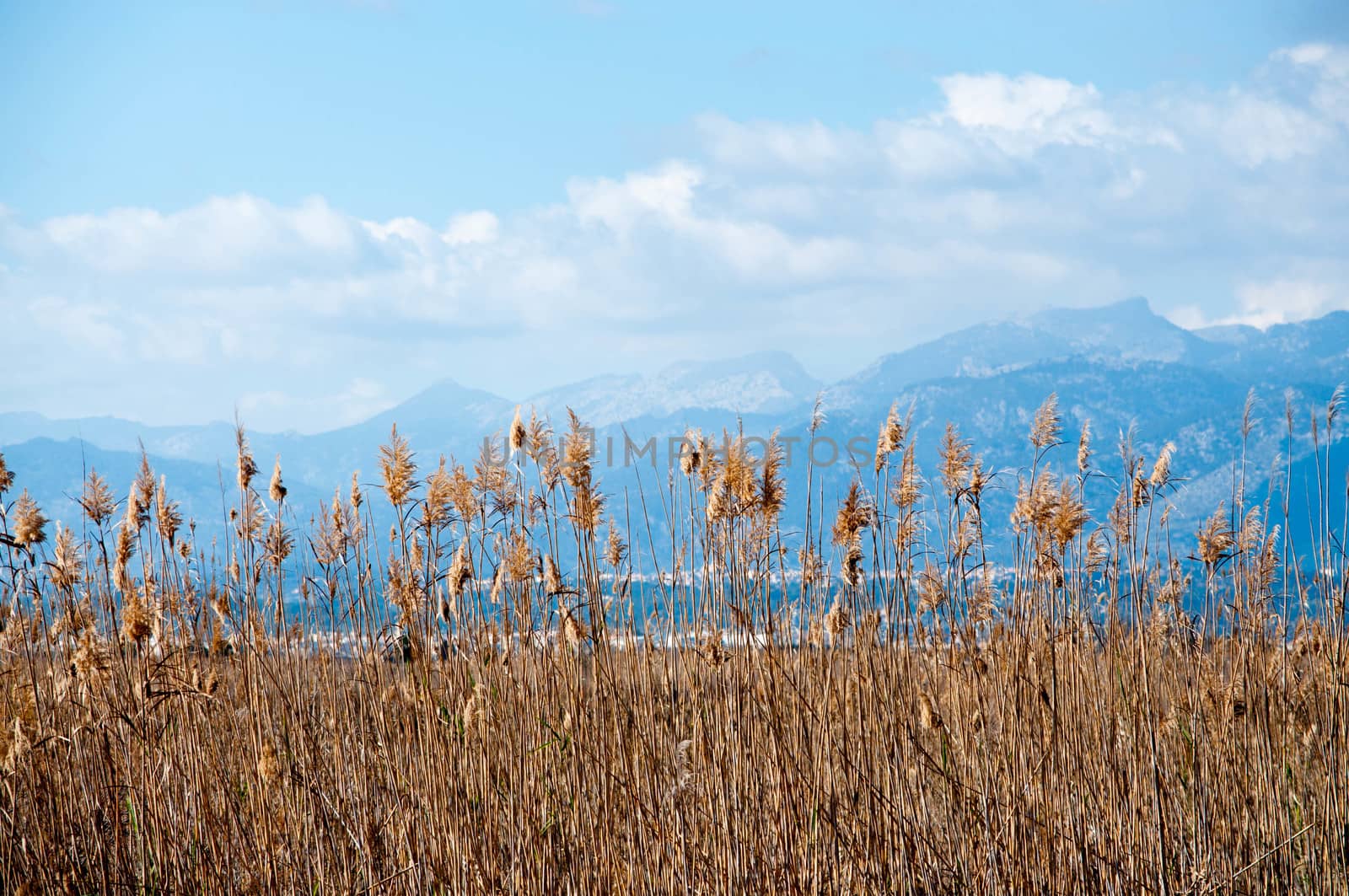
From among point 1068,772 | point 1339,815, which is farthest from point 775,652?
point 1339,815

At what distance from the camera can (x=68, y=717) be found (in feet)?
13.5

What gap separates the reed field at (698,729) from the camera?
3.13 m

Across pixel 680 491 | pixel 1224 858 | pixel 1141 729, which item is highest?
pixel 680 491

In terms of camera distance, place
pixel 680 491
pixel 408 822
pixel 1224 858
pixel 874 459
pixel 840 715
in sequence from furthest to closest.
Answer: pixel 680 491, pixel 840 715, pixel 874 459, pixel 1224 858, pixel 408 822

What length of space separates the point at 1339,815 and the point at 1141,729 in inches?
25.0

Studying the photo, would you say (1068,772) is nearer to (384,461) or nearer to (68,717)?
(384,461)

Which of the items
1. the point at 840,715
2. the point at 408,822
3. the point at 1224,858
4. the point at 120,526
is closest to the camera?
the point at 408,822

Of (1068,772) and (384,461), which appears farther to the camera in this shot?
(384,461)

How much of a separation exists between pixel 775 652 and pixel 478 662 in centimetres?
113

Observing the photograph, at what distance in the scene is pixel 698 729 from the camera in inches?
136

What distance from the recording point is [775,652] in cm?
357

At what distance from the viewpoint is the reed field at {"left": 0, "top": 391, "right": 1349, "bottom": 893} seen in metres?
3.13

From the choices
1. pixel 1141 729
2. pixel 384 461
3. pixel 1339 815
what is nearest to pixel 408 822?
pixel 384 461

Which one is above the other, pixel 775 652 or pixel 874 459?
pixel 874 459
